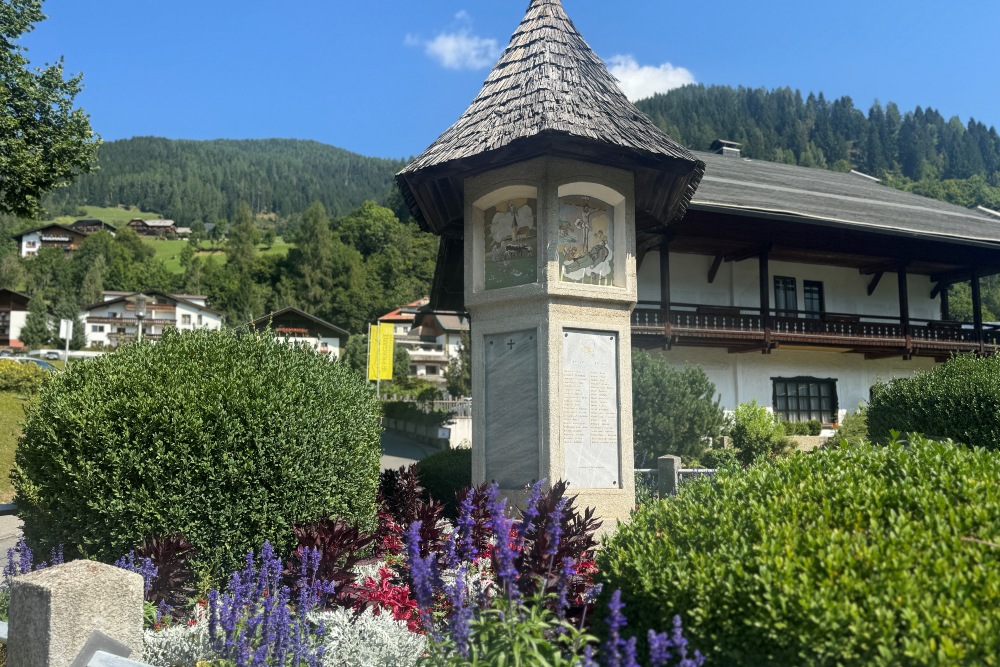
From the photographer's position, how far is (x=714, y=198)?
20547mm

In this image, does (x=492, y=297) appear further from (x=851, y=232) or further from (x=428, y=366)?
(x=428, y=366)

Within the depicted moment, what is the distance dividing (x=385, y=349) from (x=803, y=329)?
864 inches

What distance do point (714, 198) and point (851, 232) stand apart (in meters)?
5.35

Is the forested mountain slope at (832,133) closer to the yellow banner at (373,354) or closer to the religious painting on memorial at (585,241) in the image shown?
the yellow banner at (373,354)

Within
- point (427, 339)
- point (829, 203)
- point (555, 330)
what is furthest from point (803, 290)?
point (427, 339)

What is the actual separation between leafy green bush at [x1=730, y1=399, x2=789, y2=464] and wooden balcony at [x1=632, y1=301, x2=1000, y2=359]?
2239 mm

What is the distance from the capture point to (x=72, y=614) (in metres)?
4.30

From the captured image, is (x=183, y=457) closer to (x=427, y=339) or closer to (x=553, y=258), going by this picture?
(x=553, y=258)

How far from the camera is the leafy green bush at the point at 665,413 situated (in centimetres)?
1656

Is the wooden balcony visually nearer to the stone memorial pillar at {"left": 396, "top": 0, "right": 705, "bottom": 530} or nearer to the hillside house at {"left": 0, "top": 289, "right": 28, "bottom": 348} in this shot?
the stone memorial pillar at {"left": 396, "top": 0, "right": 705, "bottom": 530}

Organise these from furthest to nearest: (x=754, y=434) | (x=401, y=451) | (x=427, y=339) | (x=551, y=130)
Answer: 1. (x=427, y=339)
2. (x=401, y=451)
3. (x=754, y=434)
4. (x=551, y=130)

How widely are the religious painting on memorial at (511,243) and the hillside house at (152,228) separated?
651 ft

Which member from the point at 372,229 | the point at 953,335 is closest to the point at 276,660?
the point at 953,335

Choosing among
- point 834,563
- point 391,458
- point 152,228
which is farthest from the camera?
point 152,228
